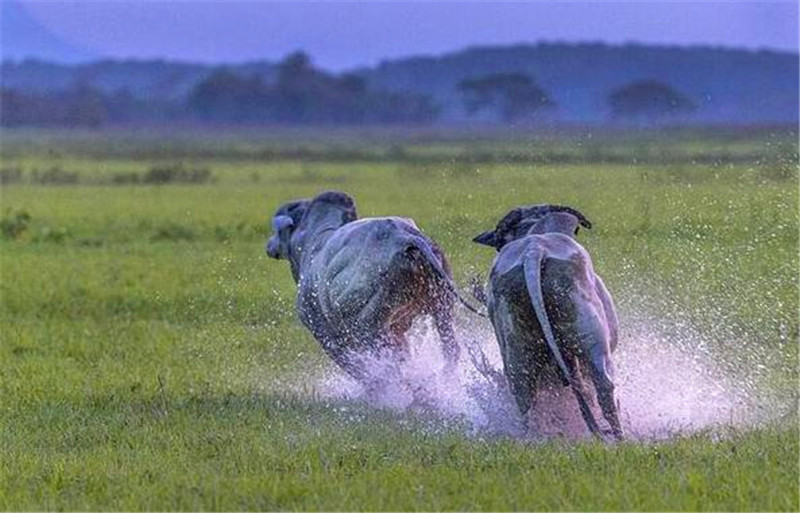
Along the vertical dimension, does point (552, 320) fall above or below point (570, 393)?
above

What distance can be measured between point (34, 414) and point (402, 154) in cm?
3988

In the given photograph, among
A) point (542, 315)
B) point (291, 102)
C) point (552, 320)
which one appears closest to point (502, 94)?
point (291, 102)

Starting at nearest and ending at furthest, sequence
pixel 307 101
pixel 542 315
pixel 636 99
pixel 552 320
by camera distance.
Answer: pixel 542 315 < pixel 552 320 < pixel 636 99 < pixel 307 101

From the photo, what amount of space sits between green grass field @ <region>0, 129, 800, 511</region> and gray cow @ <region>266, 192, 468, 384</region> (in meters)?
0.44

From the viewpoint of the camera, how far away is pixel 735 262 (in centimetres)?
1466

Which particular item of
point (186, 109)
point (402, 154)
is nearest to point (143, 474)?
point (402, 154)

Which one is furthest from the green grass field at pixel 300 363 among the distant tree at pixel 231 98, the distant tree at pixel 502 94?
the distant tree at pixel 231 98

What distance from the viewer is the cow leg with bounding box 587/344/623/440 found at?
799cm

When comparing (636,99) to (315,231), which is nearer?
(315,231)

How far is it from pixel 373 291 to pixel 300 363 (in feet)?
6.78

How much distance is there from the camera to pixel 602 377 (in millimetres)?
7988

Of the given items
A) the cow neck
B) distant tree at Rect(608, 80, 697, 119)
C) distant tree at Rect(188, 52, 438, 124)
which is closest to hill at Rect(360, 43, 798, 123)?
distant tree at Rect(188, 52, 438, 124)

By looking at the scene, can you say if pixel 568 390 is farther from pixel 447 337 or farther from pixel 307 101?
pixel 307 101

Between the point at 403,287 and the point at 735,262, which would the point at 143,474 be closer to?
the point at 403,287
